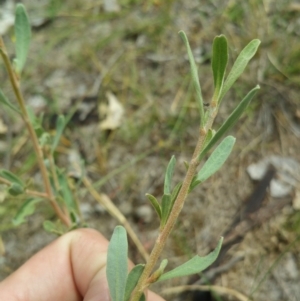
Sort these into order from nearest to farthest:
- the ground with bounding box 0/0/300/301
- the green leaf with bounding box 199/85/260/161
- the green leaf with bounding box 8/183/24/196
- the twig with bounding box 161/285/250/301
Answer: the green leaf with bounding box 199/85/260/161 < the green leaf with bounding box 8/183/24/196 < the twig with bounding box 161/285/250/301 < the ground with bounding box 0/0/300/301

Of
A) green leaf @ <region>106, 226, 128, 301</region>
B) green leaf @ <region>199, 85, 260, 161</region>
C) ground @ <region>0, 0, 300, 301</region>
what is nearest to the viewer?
green leaf @ <region>199, 85, 260, 161</region>

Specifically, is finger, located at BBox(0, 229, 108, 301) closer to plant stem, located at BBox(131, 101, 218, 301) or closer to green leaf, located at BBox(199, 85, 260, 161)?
plant stem, located at BBox(131, 101, 218, 301)

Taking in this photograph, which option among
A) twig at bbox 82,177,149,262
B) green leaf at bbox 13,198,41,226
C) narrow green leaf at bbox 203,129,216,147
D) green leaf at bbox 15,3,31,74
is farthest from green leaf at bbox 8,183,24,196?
twig at bbox 82,177,149,262

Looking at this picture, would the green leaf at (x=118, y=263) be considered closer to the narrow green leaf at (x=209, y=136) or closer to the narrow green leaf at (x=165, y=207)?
the narrow green leaf at (x=165, y=207)

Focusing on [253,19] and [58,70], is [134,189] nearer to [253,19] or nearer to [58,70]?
[58,70]

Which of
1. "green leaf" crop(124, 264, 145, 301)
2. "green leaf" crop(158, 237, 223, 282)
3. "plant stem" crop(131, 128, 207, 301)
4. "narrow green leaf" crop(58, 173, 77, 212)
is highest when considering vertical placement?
"plant stem" crop(131, 128, 207, 301)

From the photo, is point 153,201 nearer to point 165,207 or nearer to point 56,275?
point 165,207

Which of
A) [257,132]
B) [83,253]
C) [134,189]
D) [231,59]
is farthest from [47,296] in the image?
[231,59]

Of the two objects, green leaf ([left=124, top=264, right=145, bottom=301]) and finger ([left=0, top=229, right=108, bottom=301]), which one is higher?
green leaf ([left=124, top=264, right=145, bottom=301])
